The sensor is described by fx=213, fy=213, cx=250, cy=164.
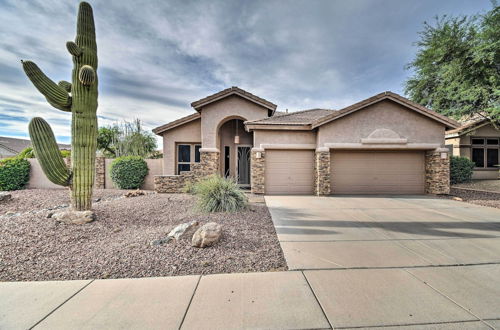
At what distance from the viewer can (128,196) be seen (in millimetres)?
8992

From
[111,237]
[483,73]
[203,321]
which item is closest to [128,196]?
[111,237]

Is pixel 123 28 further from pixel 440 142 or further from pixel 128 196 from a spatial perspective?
pixel 440 142

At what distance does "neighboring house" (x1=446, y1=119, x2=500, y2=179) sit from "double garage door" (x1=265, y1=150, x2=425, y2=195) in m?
8.11

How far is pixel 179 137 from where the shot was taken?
12.1m

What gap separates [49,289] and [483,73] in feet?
62.3

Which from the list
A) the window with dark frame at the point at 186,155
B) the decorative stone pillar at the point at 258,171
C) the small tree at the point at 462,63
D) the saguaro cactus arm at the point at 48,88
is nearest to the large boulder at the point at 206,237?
the saguaro cactus arm at the point at 48,88

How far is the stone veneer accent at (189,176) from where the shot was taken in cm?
1006

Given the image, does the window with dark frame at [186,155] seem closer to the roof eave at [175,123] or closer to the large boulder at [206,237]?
the roof eave at [175,123]

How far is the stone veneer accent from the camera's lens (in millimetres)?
10062

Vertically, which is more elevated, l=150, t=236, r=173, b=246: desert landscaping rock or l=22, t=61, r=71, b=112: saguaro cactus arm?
l=22, t=61, r=71, b=112: saguaro cactus arm

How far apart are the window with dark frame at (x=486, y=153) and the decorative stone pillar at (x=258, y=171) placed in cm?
1593

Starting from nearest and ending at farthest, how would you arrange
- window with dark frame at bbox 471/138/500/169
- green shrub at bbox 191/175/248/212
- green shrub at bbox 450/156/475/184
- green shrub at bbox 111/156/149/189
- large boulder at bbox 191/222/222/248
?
large boulder at bbox 191/222/222/248 → green shrub at bbox 191/175/248/212 → green shrub at bbox 111/156/149/189 → green shrub at bbox 450/156/475/184 → window with dark frame at bbox 471/138/500/169

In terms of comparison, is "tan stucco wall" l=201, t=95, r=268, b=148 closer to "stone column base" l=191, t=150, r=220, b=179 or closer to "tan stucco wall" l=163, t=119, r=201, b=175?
"stone column base" l=191, t=150, r=220, b=179

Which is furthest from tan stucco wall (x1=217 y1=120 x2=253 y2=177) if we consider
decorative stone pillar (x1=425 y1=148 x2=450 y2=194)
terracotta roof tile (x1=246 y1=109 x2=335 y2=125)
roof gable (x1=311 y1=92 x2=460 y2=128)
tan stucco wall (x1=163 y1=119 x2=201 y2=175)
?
decorative stone pillar (x1=425 y1=148 x2=450 y2=194)
